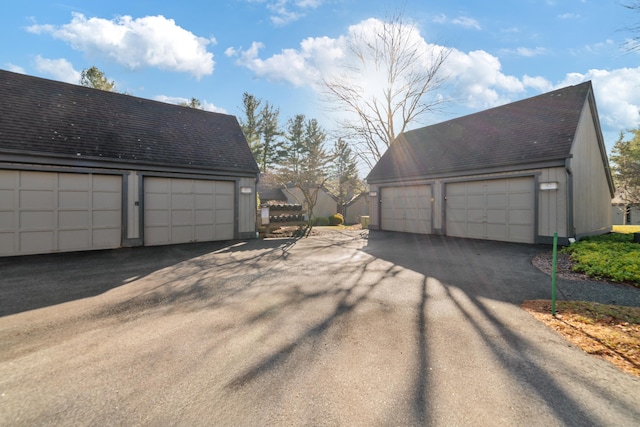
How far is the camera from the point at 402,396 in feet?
7.52

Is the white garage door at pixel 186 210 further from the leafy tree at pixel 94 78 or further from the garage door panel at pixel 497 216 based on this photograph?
the leafy tree at pixel 94 78

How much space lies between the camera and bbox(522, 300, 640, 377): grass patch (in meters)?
2.97

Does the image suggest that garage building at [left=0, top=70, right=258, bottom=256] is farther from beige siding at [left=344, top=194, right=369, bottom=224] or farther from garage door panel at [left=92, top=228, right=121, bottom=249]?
beige siding at [left=344, top=194, right=369, bottom=224]

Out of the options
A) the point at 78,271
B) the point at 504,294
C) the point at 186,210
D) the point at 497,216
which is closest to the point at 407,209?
the point at 497,216

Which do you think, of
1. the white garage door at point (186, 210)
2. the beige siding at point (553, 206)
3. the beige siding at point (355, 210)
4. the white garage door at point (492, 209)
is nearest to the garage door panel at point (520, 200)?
the white garage door at point (492, 209)

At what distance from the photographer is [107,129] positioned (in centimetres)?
1006

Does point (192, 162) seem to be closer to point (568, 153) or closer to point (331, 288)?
point (331, 288)

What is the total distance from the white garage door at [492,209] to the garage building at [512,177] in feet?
0.11

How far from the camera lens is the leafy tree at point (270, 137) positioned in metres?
34.6

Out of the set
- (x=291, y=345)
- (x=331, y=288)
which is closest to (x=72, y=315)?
(x=291, y=345)

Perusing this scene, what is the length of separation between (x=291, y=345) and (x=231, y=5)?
39.8ft

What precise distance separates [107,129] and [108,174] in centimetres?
195

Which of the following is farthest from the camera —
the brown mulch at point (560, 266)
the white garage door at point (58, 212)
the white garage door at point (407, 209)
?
the white garage door at point (407, 209)

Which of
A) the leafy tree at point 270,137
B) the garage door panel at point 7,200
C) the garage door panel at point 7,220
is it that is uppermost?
the leafy tree at point 270,137
